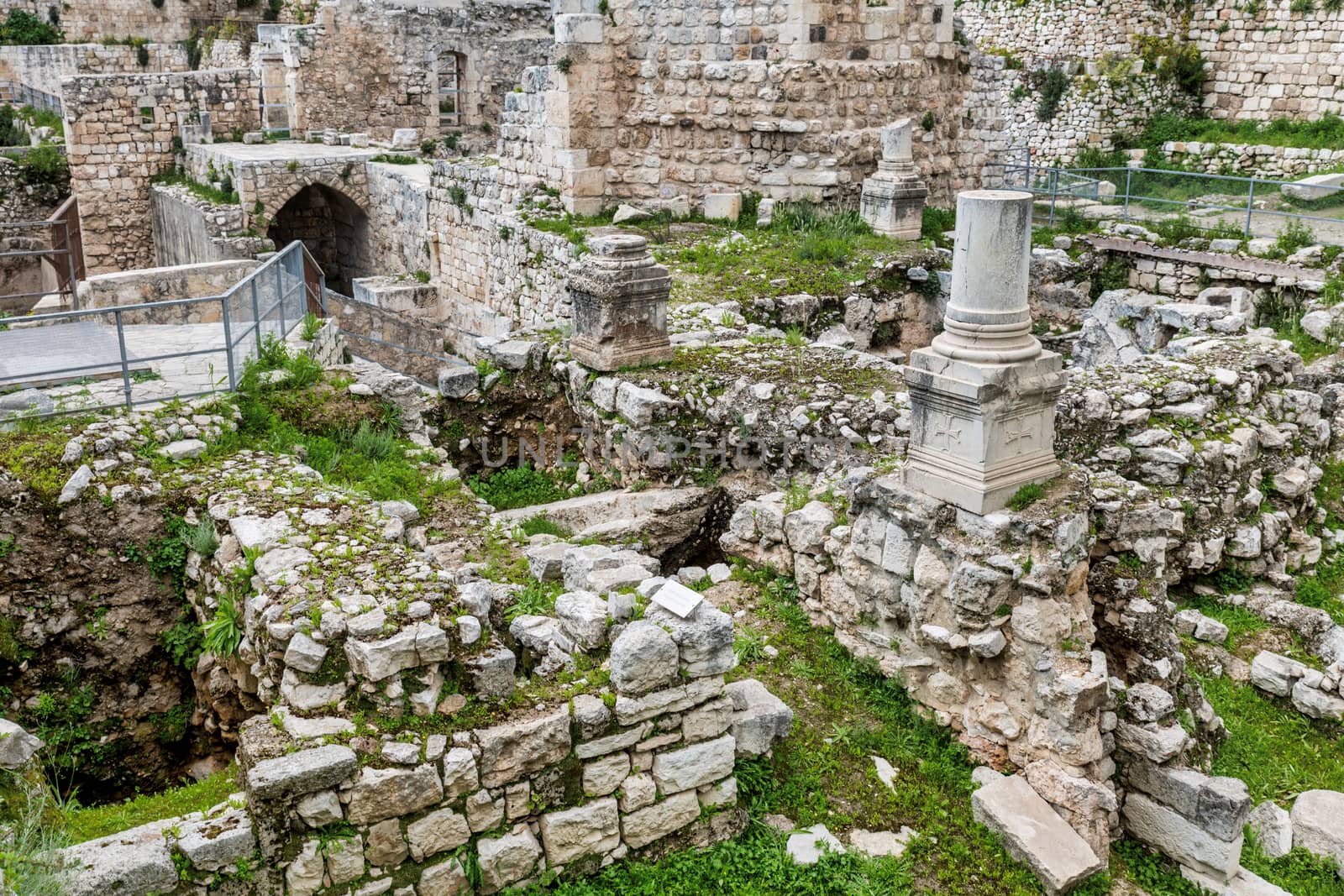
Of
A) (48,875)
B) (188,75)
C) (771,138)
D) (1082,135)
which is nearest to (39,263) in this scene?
(188,75)

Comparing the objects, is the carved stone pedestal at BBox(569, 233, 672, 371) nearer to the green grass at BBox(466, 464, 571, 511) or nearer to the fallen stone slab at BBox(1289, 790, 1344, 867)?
the green grass at BBox(466, 464, 571, 511)

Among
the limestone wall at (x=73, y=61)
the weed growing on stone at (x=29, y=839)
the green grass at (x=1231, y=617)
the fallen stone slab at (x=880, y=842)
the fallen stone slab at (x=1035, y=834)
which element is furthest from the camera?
the limestone wall at (x=73, y=61)

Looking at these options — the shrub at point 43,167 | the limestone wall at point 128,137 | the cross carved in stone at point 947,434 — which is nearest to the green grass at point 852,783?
the cross carved in stone at point 947,434

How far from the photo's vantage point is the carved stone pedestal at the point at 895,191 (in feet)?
44.1

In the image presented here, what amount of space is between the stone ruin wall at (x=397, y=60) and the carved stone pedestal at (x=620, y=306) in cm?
1540

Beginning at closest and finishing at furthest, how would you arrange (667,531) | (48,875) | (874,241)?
(48,875)
(667,531)
(874,241)

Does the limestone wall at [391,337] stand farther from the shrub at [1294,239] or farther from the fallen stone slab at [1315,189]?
the fallen stone slab at [1315,189]

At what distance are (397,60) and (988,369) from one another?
66.1 feet

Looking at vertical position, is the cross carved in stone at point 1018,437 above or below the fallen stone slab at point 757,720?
above

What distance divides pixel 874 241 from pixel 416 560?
346 inches

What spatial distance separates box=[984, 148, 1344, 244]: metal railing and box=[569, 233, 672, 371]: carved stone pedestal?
693 centimetres

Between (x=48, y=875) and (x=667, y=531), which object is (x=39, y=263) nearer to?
(x=667, y=531)

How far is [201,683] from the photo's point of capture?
6926 mm

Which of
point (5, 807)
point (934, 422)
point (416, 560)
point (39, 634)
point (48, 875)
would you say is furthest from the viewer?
point (39, 634)
